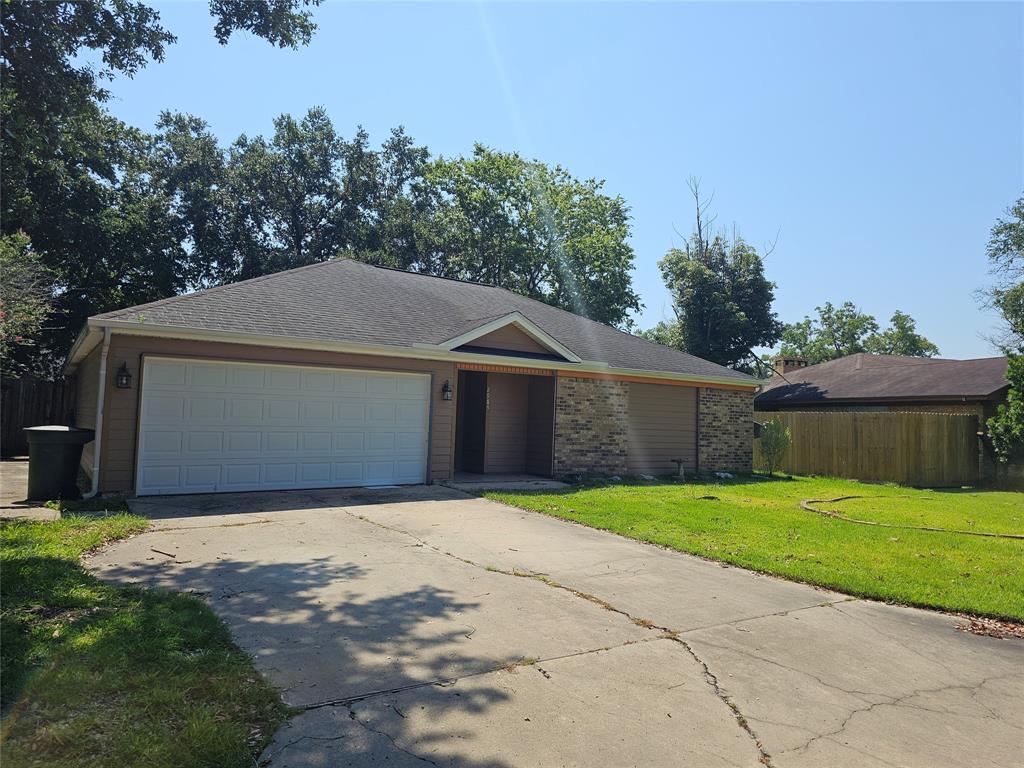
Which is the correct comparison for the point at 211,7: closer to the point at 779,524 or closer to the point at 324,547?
the point at 324,547

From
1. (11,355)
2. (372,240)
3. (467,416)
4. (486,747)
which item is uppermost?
(372,240)

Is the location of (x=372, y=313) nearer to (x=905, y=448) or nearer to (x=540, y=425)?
(x=540, y=425)

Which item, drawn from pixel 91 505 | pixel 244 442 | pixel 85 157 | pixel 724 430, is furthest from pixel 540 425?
pixel 85 157

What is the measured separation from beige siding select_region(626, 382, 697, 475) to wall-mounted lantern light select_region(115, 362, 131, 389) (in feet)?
34.0

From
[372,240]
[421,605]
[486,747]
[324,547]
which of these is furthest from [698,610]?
[372,240]

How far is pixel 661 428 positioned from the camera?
1591cm

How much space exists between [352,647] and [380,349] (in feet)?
25.5

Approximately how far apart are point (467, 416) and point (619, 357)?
157 inches

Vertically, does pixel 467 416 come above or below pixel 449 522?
above

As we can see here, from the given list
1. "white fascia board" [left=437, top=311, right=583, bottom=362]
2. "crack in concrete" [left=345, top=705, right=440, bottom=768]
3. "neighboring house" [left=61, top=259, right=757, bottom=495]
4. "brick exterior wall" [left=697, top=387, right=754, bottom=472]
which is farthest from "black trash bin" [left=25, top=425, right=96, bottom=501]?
"brick exterior wall" [left=697, top=387, right=754, bottom=472]

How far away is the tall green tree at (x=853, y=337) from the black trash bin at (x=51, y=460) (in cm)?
5751

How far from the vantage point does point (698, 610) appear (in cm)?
519

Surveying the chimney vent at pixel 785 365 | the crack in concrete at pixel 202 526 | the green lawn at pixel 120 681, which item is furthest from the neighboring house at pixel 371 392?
the chimney vent at pixel 785 365

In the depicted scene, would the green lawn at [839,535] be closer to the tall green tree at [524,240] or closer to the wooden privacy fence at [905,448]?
the wooden privacy fence at [905,448]
